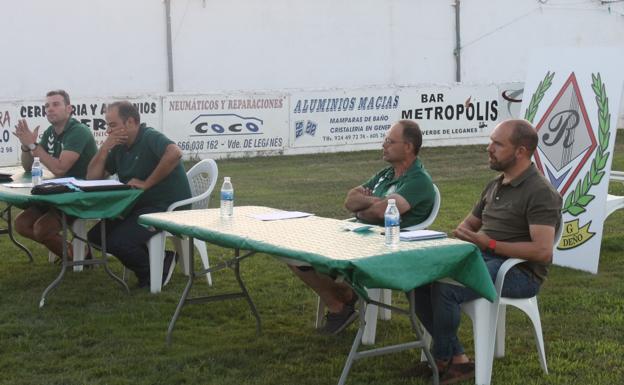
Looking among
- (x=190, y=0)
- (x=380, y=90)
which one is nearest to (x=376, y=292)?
(x=380, y=90)

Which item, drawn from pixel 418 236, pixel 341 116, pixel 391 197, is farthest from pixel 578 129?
pixel 341 116

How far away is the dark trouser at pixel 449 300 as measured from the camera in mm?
4496

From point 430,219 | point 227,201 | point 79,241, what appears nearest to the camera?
point 430,219

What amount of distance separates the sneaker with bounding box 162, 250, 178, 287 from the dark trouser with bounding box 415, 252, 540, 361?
8.55 feet

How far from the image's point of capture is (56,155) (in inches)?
297

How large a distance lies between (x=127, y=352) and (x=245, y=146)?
36.9ft

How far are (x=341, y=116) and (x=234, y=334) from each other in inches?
467

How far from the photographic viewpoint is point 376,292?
211 inches

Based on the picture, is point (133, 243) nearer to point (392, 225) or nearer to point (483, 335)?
point (392, 225)

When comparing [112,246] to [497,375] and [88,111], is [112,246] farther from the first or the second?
[88,111]

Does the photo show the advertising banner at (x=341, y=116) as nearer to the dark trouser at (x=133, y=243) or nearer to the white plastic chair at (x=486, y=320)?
the dark trouser at (x=133, y=243)

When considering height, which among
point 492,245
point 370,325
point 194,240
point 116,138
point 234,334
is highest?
point 116,138

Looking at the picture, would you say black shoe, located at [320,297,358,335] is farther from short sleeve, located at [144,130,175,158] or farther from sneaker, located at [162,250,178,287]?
short sleeve, located at [144,130,175,158]

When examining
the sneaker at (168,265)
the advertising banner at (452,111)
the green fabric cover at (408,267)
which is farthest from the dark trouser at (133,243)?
the advertising banner at (452,111)
